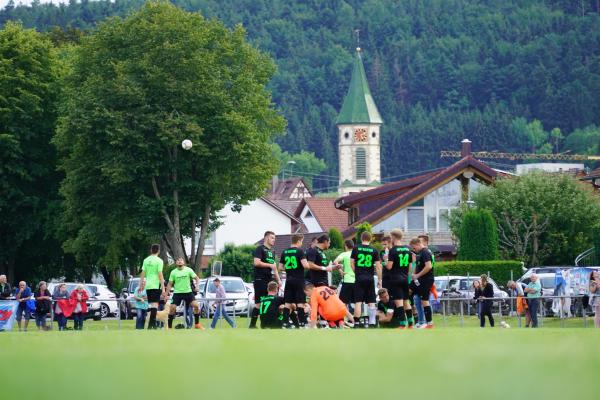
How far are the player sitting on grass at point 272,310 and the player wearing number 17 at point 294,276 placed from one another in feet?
0.54

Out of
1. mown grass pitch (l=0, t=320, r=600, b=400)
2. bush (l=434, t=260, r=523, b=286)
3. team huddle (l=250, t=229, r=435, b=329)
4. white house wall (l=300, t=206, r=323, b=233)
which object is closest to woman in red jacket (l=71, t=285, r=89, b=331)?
team huddle (l=250, t=229, r=435, b=329)

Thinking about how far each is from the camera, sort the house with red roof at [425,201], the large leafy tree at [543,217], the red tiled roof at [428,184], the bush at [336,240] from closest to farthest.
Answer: the large leafy tree at [543,217]
the bush at [336,240]
the red tiled roof at [428,184]
the house with red roof at [425,201]

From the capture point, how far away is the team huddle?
2505 centimetres

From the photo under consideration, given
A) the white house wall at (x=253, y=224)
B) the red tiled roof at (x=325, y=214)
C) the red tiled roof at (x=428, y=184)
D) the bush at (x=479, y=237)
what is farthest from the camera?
the red tiled roof at (x=325, y=214)

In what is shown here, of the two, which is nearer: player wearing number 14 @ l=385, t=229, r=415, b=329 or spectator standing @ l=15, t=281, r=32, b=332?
player wearing number 14 @ l=385, t=229, r=415, b=329

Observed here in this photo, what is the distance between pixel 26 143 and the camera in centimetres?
6588

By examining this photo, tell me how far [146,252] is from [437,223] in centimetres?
2398

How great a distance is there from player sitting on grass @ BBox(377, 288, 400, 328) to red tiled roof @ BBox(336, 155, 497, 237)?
55532mm

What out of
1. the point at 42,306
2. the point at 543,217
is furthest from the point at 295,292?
the point at 543,217

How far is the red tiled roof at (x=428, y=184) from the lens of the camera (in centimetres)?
8144

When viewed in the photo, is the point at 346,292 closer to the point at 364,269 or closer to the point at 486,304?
the point at 364,269

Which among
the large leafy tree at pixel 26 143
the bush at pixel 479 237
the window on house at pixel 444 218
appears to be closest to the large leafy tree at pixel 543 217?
the bush at pixel 479 237

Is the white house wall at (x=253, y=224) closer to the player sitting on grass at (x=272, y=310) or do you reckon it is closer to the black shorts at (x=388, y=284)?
the player sitting on grass at (x=272, y=310)

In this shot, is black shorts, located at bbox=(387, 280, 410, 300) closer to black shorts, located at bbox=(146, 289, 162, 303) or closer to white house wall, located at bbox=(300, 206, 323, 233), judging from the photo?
black shorts, located at bbox=(146, 289, 162, 303)
